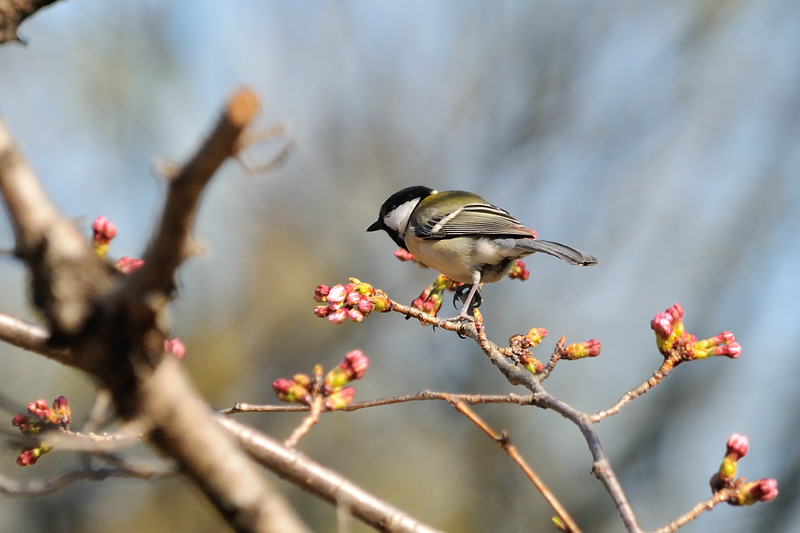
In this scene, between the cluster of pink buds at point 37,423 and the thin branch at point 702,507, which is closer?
the thin branch at point 702,507

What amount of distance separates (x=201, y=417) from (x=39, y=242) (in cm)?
29

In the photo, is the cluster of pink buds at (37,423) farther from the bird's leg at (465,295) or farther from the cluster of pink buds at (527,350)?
the bird's leg at (465,295)

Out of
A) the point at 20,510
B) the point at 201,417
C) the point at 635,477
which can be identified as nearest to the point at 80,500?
the point at 20,510

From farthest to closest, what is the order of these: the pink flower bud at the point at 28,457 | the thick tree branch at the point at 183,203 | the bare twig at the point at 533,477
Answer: the pink flower bud at the point at 28,457 < the bare twig at the point at 533,477 < the thick tree branch at the point at 183,203

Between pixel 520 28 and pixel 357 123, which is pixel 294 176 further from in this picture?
pixel 520 28

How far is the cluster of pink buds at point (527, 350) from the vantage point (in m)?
2.44

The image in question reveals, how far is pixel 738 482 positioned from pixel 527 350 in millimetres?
804

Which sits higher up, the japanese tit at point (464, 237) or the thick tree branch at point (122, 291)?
the japanese tit at point (464, 237)

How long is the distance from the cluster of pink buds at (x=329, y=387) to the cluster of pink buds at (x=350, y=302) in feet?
1.74

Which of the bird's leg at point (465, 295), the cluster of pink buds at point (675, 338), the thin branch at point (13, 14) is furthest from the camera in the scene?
the bird's leg at point (465, 295)

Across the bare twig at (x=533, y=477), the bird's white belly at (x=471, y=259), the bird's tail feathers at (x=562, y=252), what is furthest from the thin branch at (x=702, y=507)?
the bird's white belly at (x=471, y=259)

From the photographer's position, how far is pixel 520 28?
8930 mm

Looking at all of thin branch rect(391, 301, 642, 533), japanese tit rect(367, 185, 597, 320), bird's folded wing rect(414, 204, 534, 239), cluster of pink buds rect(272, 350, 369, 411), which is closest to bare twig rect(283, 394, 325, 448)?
cluster of pink buds rect(272, 350, 369, 411)

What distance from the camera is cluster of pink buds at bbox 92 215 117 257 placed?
7.09 feet
